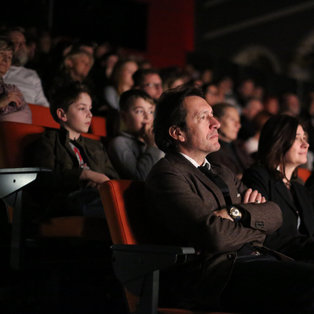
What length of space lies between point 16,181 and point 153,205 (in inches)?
25.1

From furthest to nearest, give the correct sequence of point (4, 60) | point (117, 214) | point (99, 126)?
point (99, 126)
point (4, 60)
point (117, 214)

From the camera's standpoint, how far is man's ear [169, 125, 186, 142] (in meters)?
1.82

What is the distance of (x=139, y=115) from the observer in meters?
2.85

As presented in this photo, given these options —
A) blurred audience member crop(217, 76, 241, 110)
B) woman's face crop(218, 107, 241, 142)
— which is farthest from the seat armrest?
blurred audience member crop(217, 76, 241, 110)

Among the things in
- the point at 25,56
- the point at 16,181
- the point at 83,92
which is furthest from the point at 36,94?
the point at 16,181

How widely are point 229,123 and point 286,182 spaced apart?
1.00 m

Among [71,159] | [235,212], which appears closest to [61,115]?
[71,159]

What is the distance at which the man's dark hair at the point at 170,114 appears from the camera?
6.01ft

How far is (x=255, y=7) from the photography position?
33.6ft

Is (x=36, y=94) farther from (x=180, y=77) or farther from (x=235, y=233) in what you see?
(x=235, y=233)

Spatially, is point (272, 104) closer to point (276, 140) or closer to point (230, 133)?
point (230, 133)

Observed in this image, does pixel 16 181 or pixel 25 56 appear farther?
pixel 25 56

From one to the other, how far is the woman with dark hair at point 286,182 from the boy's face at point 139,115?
693 millimetres

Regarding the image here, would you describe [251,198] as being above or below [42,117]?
below
